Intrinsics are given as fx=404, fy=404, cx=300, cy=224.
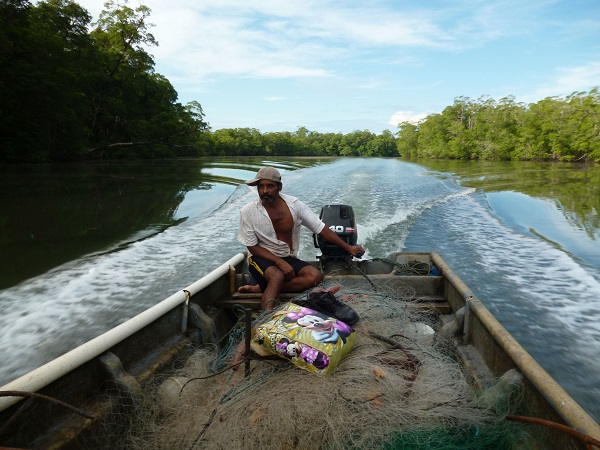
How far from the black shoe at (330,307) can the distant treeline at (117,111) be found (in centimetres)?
2790

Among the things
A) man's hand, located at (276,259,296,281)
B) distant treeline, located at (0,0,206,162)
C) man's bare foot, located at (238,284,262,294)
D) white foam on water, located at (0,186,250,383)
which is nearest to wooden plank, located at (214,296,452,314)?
man's bare foot, located at (238,284,262,294)

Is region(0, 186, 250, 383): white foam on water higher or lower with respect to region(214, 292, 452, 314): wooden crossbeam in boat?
lower

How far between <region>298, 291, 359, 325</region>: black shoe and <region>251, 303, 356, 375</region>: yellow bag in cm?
29

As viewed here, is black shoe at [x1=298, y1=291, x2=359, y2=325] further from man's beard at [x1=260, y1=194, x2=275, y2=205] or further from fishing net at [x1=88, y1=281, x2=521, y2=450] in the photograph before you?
man's beard at [x1=260, y1=194, x2=275, y2=205]

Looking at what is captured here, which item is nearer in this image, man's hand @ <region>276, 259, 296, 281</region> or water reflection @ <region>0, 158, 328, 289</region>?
man's hand @ <region>276, 259, 296, 281</region>

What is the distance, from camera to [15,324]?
536cm

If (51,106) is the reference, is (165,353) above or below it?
below

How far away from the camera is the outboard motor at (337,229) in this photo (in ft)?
16.2

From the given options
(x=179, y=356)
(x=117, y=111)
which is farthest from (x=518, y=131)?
(x=179, y=356)

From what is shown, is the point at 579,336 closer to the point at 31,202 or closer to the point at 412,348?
the point at 412,348

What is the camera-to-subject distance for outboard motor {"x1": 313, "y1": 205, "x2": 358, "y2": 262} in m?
4.95

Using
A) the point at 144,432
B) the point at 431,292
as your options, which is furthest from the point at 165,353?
the point at 431,292

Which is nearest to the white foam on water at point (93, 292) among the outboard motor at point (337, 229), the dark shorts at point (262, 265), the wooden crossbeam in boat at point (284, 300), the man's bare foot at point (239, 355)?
the wooden crossbeam in boat at point (284, 300)

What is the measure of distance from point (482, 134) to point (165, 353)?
7492 cm
